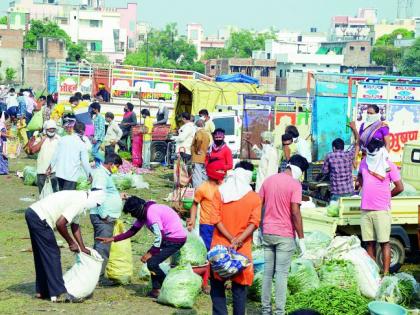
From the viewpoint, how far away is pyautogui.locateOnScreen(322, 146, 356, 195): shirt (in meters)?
13.2

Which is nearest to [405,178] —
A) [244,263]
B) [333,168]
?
[333,168]

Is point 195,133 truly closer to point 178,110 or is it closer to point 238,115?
point 238,115

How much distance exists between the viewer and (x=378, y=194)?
36.4ft

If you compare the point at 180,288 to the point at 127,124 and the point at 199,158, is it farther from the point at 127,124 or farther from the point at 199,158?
the point at 127,124

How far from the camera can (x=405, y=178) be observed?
13938 millimetres

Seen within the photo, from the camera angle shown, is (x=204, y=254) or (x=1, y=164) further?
(x=1, y=164)

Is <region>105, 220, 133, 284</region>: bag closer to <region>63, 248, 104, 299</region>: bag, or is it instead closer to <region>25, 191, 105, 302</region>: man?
<region>63, 248, 104, 299</region>: bag

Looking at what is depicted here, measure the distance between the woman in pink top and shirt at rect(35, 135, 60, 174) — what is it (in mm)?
5395

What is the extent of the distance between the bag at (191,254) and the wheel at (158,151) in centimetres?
1462

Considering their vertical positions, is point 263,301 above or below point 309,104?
below

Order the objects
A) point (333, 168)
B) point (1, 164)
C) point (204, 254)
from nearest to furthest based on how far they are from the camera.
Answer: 1. point (204, 254)
2. point (333, 168)
3. point (1, 164)

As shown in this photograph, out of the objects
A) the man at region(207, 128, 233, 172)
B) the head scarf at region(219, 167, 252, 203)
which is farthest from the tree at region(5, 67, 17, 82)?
the head scarf at region(219, 167, 252, 203)

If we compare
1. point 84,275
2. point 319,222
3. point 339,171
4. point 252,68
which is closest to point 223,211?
point 84,275

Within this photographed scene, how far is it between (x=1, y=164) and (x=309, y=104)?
8077 millimetres
